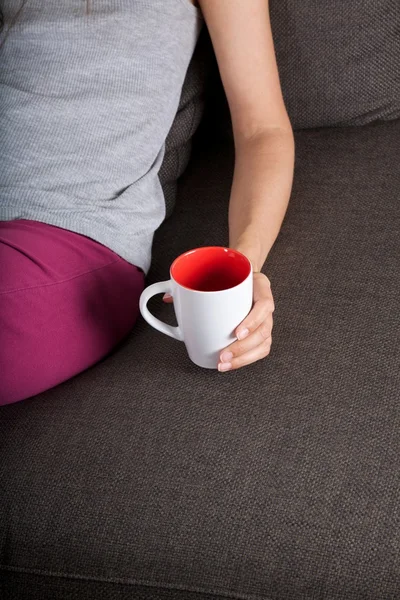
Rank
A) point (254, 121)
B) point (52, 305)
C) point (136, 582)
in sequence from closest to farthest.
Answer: point (136, 582), point (52, 305), point (254, 121)

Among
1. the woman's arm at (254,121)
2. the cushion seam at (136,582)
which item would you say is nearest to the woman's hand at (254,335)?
the woman's arm at (254,121)

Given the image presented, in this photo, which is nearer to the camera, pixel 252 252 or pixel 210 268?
pixel 210 268

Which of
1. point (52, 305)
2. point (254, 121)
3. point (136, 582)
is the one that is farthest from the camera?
point (254, 121)

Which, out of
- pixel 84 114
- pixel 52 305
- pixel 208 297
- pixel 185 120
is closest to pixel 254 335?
pixel 208 297

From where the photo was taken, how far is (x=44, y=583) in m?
0.80

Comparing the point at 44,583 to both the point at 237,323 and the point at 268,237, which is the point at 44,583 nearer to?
the point at 237,323

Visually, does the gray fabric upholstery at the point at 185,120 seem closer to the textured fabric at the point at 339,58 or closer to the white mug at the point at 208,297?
the textured fabric at the point at 339,58

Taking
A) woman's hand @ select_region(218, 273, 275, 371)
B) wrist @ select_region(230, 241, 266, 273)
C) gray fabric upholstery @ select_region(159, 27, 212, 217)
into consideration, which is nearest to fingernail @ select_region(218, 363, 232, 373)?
woman's hand @ select_region(218, 273, 275, 371)

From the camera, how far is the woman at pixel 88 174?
2.99ft

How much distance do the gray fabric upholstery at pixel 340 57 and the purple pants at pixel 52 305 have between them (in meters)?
0.53

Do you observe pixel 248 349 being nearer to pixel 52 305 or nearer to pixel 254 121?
pixel 52 305

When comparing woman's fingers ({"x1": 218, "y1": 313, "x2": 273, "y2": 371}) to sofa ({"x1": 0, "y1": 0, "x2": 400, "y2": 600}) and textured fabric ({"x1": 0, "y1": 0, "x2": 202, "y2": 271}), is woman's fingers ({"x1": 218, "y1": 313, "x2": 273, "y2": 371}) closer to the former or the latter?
sofa ({"x1": 0, "y1": 0, "x2": 400, "y2": 600})

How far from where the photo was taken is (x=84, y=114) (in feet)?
3.26

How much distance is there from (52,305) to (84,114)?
29 cm
